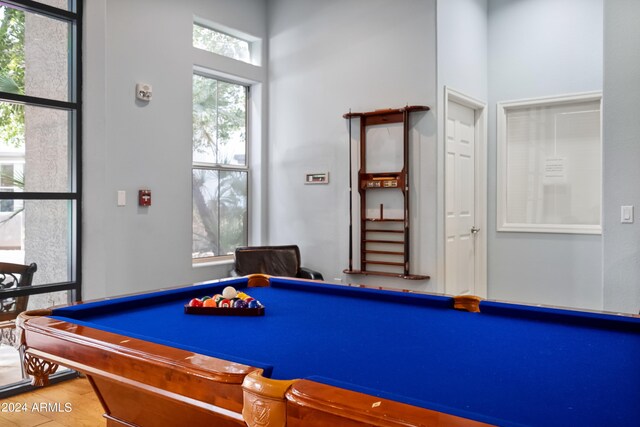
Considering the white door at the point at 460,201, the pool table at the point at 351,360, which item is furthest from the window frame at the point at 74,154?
the white door at the point at 460,201

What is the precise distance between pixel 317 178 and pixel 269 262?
985mm

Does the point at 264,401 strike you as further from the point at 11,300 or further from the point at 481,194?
the point at 481,194

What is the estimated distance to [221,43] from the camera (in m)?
5.25

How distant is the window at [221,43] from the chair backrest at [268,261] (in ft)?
6.63

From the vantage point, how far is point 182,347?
1.53 metres

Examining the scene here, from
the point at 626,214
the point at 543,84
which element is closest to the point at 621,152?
the point at 626,214

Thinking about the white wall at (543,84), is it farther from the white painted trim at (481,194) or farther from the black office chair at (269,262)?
the black office chair at (269,262)

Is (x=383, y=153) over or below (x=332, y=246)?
over

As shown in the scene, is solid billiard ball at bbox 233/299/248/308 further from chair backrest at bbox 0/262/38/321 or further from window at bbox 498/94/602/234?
window at bbox 498/94/602/234

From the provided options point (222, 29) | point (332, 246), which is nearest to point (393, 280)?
point (332, 246)

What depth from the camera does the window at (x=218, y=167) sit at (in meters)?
5.09

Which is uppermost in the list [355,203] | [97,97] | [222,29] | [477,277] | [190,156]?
[222,29]

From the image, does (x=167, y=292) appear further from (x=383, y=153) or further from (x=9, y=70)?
(x=383, y=153)

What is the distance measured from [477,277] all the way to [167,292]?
12.1 feet
